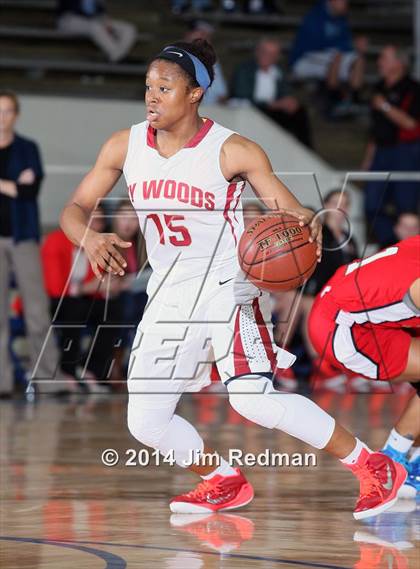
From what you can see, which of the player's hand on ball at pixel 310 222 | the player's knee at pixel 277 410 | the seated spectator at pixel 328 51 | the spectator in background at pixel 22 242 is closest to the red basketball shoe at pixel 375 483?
the player's knee at pixel 277 410

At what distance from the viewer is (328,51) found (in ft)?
47.5

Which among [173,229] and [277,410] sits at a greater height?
[173,229]

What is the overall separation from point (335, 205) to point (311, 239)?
535cm

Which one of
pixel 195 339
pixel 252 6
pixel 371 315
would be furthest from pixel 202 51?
pixel 252 6

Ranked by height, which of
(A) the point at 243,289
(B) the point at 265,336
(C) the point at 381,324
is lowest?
(C) the point at 381,324

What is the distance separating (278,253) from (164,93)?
75 centimetres

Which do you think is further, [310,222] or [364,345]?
[364,345]

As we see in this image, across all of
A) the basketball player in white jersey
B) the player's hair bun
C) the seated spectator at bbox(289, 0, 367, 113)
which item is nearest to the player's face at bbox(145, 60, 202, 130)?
the basketball player in white jersey

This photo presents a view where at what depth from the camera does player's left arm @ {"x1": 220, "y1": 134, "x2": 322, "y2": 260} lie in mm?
5129

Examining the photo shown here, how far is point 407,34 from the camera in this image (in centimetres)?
1666

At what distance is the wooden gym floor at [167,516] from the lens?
14.8 feet

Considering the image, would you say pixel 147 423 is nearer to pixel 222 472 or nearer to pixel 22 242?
pixel 222 472

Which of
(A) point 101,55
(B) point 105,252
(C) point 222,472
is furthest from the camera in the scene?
(A) point 101,55

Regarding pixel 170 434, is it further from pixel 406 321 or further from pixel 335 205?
pixel 335 205
